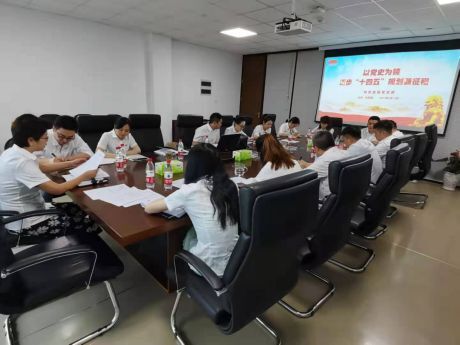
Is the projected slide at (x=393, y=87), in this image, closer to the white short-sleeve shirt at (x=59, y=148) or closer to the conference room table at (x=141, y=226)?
the conference room table at (x=141, y=226)

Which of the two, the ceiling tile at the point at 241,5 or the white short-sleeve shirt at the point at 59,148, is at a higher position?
the ceiling tile at the point at 241,5

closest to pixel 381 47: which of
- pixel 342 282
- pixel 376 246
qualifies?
pixel 376 246

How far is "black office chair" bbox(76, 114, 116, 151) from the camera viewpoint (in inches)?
118

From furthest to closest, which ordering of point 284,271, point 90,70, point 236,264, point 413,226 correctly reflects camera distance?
point 90,70 → point 413,226 → point 284,271 → point 236,264

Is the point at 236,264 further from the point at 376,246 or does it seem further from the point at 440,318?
the point at 376,246

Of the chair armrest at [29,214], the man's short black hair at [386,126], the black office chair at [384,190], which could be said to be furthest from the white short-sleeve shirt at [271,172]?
the man's short black hair at [386,126]

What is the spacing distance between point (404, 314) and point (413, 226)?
1.67m

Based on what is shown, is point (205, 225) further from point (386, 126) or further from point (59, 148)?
point (386, 126)

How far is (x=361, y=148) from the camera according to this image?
2.46 meters

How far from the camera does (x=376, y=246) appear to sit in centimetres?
258

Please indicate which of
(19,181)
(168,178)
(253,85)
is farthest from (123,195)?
(253,85)

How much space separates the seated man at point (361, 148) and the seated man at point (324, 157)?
0.20 m

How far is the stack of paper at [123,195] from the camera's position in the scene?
4.82ft

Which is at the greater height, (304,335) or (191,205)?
(191,205)
